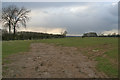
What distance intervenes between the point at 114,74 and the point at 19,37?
42612mm

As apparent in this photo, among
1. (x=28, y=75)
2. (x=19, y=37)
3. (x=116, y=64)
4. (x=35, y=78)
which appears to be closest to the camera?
(x=35, y=78)

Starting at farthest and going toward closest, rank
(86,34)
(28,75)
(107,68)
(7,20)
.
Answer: (86,34)
(7,20)
(107,68)
(28,75)

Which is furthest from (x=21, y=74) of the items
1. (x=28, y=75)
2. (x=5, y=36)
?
(x=5, y=36)

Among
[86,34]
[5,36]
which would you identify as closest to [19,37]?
[5,36]

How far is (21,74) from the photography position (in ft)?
26.8

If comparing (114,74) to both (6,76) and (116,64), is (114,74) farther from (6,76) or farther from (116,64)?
(6,76)

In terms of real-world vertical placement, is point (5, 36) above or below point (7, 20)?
below

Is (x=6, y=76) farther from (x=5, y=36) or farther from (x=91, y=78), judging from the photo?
(x=5, y=36)

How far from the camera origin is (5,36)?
43.6 meters

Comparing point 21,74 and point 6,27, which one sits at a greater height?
point 6,27

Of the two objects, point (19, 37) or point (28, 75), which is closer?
point (28, 75)

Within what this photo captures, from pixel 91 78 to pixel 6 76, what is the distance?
12.7 ft

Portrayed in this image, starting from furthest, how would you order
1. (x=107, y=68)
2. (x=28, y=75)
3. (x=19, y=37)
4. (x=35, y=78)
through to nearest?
(x=19, y=37) → (x=107, y=68) → (x=28, y=75) → (x=35, y=78)

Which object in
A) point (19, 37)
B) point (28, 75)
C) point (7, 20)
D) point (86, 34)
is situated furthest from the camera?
point (86, 34)
